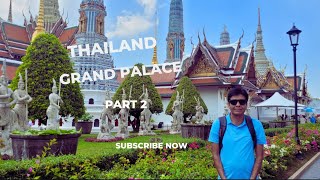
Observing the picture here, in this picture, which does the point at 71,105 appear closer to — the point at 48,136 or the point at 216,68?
the point at 48,136

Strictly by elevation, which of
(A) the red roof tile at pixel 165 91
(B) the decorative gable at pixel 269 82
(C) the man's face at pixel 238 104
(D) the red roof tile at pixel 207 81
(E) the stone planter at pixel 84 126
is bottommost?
(E) the stone planter at pixel 84 126

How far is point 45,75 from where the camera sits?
62.3 feet

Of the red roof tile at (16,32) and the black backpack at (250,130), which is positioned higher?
the red roof tile at (16,32)

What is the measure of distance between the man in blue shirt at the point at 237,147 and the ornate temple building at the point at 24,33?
38.0m

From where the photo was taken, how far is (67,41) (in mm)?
51281

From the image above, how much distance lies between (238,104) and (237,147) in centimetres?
49

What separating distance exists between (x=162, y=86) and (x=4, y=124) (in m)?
27.4

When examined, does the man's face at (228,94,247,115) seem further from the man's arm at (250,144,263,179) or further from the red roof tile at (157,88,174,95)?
the red roof tile at (157,88,174,95)

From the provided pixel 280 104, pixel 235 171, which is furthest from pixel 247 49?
pixel 235 171

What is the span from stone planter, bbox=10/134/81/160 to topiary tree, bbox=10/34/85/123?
10.7 m

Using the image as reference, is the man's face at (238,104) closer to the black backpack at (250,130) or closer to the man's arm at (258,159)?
the black backpack at (250,130)

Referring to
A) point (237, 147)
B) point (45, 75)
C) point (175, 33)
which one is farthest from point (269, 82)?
point (175, 33)

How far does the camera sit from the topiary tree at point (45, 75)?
18422 millimetres

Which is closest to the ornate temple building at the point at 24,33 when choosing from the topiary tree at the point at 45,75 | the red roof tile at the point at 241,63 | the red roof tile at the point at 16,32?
the red roof tile at the point at 16,32
